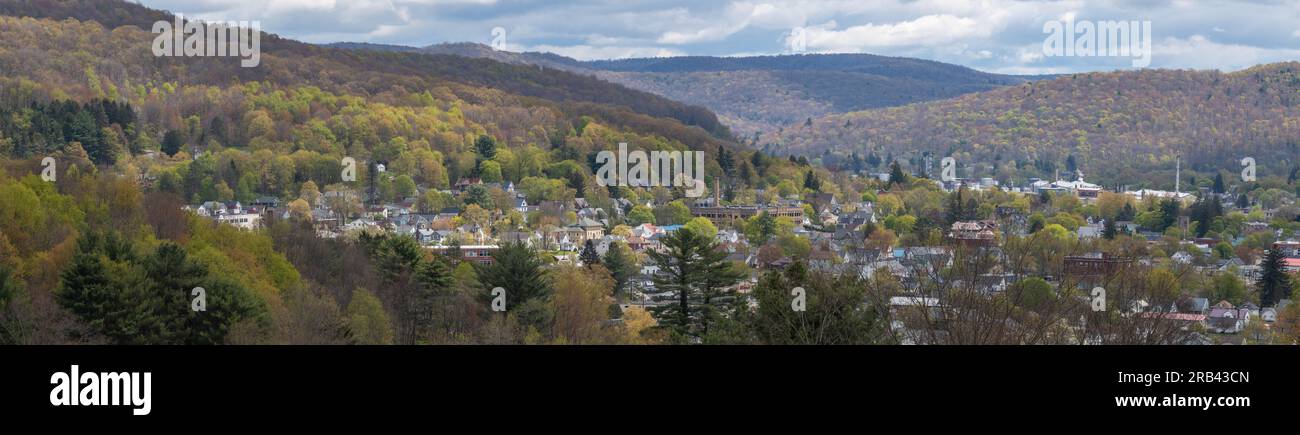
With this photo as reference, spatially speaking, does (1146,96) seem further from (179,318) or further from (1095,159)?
(179,318)

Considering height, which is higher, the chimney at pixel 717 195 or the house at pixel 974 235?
the chimney at pixel 717 195

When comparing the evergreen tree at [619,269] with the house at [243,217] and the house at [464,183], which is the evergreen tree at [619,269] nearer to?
the house at [243,217]

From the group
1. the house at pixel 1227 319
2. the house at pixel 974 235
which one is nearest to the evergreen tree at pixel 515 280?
the house at pixel 974 235

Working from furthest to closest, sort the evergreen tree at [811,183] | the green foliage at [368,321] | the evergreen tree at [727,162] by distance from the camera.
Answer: the evergreen tree at [727,162]
the evergreen tree at [811,183]
the green foliage at [368,321]

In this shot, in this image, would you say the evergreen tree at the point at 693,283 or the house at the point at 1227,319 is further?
the house at the point at 1227,319

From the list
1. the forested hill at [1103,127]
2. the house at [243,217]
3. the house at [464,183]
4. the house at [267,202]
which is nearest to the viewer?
the house at [243,217]

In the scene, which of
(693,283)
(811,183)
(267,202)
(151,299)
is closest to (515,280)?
(693,283)
